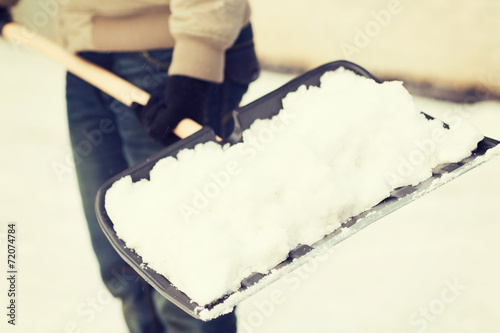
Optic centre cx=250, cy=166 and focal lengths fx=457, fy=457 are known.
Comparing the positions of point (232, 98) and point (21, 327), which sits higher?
point (232, 98)

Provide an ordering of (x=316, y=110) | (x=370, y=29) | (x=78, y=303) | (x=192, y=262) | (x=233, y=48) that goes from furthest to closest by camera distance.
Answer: (x=370, y=29) → (x=78, y=303) → (x=233, y=48) → (x=316, y=110) → (x=192, y=262)

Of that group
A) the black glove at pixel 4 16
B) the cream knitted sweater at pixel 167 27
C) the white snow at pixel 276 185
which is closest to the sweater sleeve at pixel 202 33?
the cream knitted sweater at pixel 167 27

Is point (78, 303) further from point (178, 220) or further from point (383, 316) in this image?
point (383, 316)

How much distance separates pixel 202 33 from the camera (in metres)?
1.06

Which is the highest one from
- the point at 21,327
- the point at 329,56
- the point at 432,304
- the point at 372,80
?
the point at 372,80

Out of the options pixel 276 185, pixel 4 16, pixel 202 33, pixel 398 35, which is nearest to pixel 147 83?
pixel 202 33

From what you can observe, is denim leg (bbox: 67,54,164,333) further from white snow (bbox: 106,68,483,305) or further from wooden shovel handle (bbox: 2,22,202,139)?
white snow (bbox: 106,68,483,305)

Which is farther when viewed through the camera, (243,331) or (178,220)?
(243,331)

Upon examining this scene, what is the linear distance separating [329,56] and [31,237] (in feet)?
6.53

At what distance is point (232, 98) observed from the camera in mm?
1286

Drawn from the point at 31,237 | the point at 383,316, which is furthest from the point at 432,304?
the point at 31,237

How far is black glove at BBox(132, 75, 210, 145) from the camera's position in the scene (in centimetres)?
110

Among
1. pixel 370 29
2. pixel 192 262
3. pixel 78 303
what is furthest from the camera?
pixel 370 29

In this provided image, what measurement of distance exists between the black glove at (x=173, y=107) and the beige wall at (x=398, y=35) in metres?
1.86
